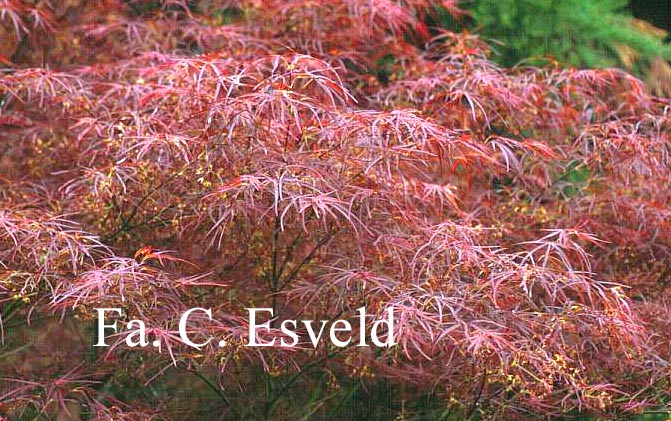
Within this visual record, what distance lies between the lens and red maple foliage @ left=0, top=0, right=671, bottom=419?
2.67m

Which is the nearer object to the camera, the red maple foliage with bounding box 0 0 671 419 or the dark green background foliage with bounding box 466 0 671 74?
the red maple foliage with bounding box 0 0 671 419

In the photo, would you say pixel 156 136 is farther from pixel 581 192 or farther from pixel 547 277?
pixel 581 192

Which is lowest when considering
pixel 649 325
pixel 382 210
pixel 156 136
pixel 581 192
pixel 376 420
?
pixel 376 420

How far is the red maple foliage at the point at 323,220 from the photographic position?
105 inches

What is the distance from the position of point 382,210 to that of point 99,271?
884 millimetres

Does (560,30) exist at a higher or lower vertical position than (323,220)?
lower

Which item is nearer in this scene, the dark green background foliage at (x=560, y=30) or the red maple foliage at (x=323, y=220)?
the red maple foliage at (x=323, y=220)

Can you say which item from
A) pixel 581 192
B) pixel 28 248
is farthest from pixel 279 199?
pixel 581 192

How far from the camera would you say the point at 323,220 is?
2650mm

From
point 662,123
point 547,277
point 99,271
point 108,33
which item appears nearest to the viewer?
point 99,271

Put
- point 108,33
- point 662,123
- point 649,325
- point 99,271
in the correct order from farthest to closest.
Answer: point 108,33 → point 662,123 → point 649,325 → point 99,271

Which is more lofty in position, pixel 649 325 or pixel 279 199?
pixel 279 199

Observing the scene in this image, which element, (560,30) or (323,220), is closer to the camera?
(323,220)

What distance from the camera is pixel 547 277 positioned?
8.96 feet
